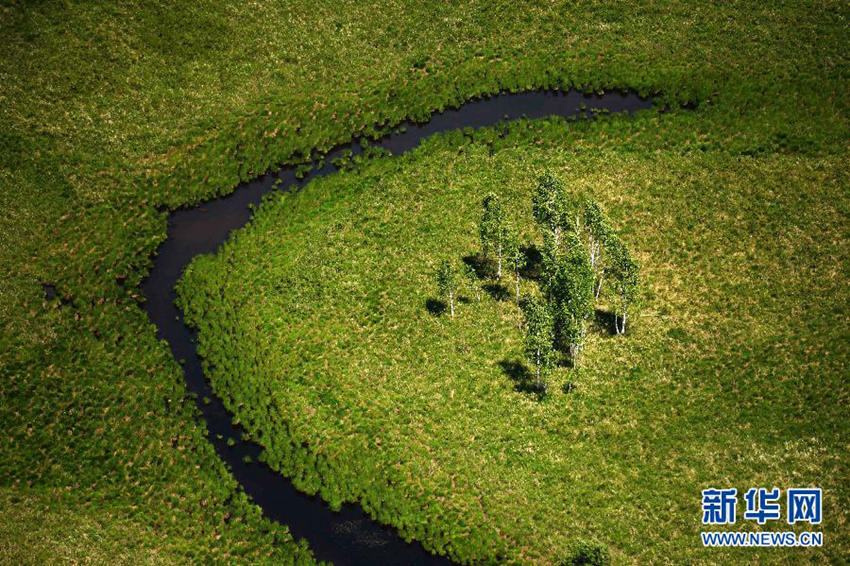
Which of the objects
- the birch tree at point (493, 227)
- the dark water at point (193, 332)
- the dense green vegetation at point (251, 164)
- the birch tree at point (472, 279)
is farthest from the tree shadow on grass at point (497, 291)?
the dark water at point (193, 332)

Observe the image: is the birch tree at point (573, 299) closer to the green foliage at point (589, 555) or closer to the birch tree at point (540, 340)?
the birch tree at point (540, 340)

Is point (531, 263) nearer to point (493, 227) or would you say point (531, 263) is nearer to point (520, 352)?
point (493, 227)

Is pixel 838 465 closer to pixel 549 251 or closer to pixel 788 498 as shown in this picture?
pixel 788 498

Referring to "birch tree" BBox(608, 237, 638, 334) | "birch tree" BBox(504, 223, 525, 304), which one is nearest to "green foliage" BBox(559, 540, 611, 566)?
"birch tree" BBox(608, 237, 638, 334)

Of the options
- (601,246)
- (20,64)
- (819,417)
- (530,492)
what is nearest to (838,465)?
(819,417)

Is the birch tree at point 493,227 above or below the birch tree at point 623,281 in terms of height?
above

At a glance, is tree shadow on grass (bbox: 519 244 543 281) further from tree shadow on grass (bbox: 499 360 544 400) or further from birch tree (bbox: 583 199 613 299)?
tree shadow on grass (bbox: 499 360 544 400)
